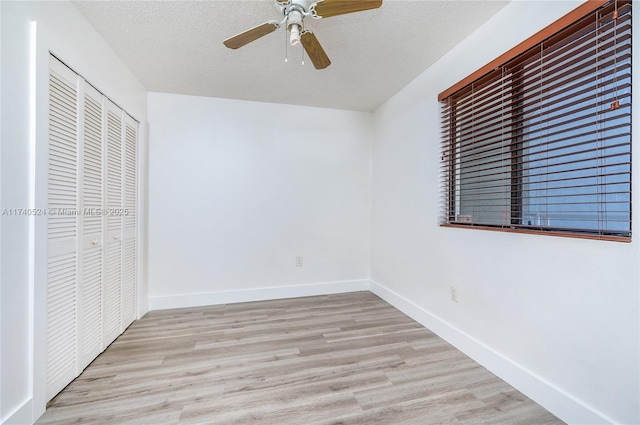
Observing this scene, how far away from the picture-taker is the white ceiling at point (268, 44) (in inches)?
67.9

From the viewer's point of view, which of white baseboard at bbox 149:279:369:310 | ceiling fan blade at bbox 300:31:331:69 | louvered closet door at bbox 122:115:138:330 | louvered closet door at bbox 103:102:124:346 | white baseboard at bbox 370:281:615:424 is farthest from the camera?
white baseboard at bbox 149:279:369:310

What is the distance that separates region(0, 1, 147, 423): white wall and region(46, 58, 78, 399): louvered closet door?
86 millimetres

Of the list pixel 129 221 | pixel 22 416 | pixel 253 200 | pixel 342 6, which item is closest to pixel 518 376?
pixel 342 6


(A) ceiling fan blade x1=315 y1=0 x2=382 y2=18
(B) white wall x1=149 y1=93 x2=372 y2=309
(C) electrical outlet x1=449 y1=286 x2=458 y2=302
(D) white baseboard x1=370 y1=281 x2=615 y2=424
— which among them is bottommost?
(D) white baseboard x1=370 y1=281 x2=615 y2=424

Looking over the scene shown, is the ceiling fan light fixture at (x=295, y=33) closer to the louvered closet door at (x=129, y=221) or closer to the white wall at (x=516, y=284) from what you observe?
the white wall at (x=516, y=284)

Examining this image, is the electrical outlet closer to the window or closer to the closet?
the window

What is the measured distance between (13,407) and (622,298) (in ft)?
9.43

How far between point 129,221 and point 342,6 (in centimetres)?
249

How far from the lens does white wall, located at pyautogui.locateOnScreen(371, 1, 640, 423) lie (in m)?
1.23

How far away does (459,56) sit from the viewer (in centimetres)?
212

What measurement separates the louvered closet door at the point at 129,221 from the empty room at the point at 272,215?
0.04 metres

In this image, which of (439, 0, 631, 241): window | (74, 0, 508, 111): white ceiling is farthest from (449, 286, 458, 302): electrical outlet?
(74, 0, 508, 111): white ceiling

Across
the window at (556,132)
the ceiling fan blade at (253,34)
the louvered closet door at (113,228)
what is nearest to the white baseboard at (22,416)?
the louvered closet door at (113,228)

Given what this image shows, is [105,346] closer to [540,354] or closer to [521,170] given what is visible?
[540,354]
